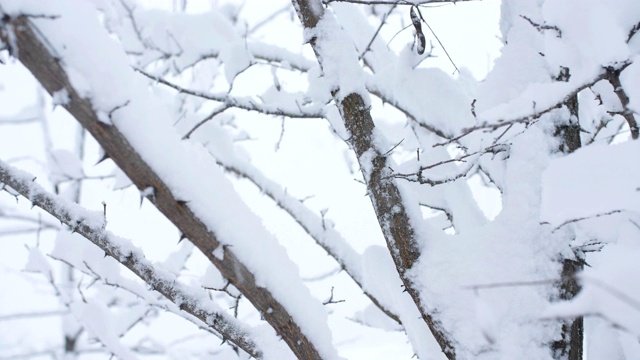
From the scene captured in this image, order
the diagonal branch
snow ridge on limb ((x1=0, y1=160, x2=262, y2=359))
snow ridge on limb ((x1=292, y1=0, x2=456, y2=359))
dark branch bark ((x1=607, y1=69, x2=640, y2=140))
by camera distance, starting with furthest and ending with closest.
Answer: the diagonal branch
snow ridge on limb ((x1=292, y1=0, x2=456, y2=359))
snow ridge on limb ((x1=0, y1=160, x2=262, y2=359))
dark branch bark ((x1=607, y1=69, x2=640, y2=140))

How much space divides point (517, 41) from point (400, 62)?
0.73 m

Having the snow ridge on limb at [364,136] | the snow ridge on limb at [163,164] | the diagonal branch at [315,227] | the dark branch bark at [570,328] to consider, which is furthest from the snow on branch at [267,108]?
the dark branch bark at [570,328]

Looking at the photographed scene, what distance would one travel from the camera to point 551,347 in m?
1.46

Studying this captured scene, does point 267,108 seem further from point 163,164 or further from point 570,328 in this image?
point 570,328

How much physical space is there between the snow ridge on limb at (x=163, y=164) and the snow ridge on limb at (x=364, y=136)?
38 cm

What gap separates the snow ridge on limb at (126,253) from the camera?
1.40 m

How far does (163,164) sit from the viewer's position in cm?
114

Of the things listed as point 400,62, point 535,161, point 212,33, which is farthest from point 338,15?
point 535,161

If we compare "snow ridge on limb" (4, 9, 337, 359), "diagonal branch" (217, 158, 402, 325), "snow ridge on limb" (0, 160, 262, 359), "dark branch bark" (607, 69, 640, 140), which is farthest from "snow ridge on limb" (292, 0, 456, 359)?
"diagonal branch" (217, 158, 402, 325)

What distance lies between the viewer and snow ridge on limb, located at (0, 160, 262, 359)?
4.58 ft

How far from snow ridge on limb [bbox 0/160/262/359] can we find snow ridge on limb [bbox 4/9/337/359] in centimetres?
21

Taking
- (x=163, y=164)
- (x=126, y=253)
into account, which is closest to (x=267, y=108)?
(x=126, y=253)

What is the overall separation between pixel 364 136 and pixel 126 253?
2.99 feet

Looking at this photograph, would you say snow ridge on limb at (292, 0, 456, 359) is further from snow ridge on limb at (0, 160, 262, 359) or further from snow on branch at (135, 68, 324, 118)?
snow on branch at (135, 68, 324, 118)
